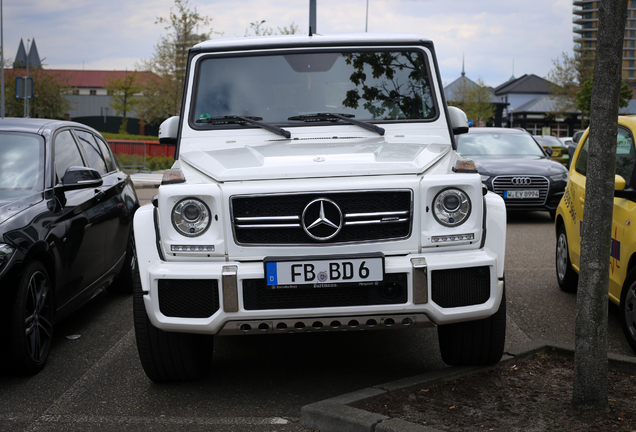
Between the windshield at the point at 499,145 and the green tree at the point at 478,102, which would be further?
the green tree at the point at 478,102

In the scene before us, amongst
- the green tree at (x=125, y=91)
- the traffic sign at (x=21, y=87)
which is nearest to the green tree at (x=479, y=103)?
the green tree at (x=125, y=91)

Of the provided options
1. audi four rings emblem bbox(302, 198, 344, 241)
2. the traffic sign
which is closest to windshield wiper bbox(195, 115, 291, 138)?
audi four rings emblem bbox(302, 198, 344, 241)

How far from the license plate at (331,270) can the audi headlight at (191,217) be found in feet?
1.33

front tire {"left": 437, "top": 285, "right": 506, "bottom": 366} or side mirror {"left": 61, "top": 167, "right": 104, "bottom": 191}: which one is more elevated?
side mirror {"left": 61, "top": 167, "right": 104, "bottom": 191}

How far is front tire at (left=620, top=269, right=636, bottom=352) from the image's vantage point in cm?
483

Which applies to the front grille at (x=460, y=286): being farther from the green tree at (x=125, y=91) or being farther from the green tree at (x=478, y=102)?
the green tree at (x=478, y=102)

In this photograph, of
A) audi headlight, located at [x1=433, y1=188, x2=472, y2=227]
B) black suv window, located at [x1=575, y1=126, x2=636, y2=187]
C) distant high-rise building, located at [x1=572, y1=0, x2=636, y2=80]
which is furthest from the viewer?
distant high-rise building, located at [x1=572, y1=0, x2=636, y2=80]

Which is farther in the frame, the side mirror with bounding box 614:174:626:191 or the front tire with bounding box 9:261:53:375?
the side mirror with bounding box 614:174:626:191

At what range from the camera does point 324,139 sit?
4711 millimetres

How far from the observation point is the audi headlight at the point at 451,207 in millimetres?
3865

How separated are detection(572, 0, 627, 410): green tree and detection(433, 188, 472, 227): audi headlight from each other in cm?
62

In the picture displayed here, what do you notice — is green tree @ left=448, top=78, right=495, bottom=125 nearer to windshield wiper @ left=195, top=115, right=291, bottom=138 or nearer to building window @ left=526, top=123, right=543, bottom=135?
building window @ left=526, top=123, right=543, bottom=135

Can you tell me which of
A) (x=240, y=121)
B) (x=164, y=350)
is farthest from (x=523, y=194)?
(x=164, y=350)

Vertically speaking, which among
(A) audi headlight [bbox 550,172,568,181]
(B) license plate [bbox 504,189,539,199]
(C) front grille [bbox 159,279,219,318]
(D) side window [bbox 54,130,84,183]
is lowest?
(B) license plate [bbox 504,189,539,199]
